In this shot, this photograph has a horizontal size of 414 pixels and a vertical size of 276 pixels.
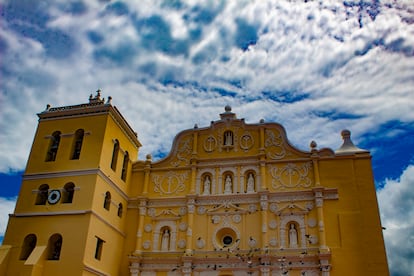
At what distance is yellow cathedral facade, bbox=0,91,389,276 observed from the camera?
64.0 feet

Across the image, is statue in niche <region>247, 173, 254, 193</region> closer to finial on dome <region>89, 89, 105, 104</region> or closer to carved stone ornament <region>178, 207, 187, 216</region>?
carved stone ornament <region>178, 207, 187, 216</region>

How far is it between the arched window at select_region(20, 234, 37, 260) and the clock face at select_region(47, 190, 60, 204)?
1.76m

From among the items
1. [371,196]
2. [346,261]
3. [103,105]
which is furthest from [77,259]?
[371,196]

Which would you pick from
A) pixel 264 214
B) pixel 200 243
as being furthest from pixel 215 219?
pixel 264 214

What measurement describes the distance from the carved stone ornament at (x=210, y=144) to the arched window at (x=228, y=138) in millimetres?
565

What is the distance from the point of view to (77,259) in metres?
18.5

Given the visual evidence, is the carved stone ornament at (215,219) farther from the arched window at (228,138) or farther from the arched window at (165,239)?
the arched window at (228,138)

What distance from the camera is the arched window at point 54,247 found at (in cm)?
1939

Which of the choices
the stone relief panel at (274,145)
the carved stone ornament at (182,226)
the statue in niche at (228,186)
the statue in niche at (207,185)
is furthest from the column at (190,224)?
the stone relief panel at (274,145)

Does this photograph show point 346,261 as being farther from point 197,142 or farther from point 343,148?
point 197,142

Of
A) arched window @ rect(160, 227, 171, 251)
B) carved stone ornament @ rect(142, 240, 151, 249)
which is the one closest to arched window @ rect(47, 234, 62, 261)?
carved stone ornament @ rect(142, 240, 151, 249)

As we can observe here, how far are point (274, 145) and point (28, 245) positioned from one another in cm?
1334

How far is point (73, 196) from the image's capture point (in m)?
20.4

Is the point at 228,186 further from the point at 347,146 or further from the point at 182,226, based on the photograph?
the point at 347,146
